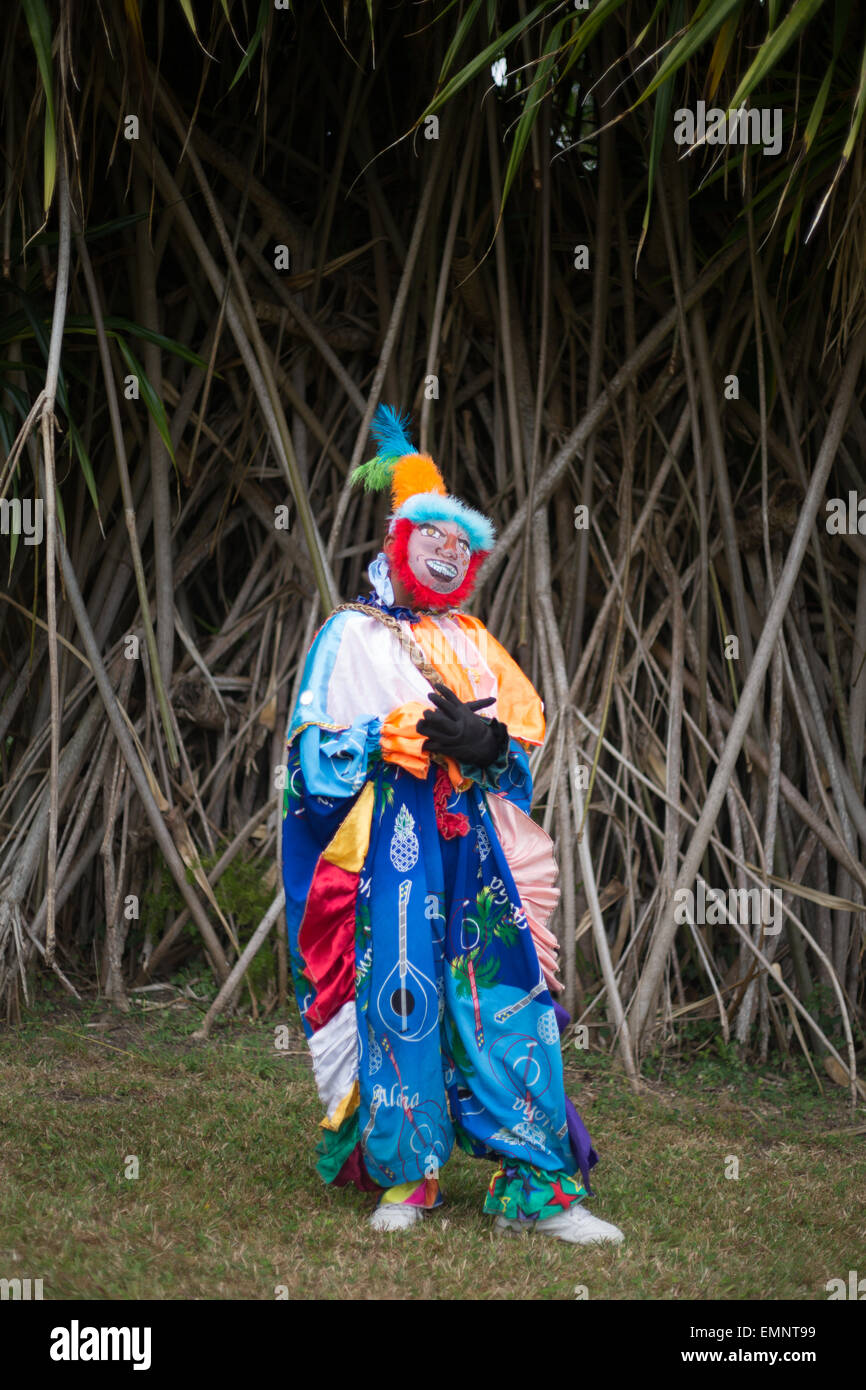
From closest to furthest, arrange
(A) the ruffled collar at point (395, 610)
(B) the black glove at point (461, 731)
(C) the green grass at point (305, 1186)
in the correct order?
(C) the green grass at point (305, 1186), (B) the black glove at point (461, 731), (A) the ruffled collar at point (395, 610)

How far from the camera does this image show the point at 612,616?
11.5ft

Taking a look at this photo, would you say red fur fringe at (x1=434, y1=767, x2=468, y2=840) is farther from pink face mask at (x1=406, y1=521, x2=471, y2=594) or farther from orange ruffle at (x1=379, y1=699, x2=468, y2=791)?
pink face mask at (x1=406, y1=521, x2=471, y2=594)

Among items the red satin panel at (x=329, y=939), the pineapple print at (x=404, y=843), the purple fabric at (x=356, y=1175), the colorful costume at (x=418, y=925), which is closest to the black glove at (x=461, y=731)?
the colorful costume at (x=418, y=925)

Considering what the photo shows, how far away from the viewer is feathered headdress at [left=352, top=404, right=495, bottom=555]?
7.41 ft

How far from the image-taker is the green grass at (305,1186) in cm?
190

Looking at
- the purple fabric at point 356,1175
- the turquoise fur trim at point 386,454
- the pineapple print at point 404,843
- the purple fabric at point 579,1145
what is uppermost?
the turquoise fur trim at point 386,454

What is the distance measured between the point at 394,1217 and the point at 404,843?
58cm

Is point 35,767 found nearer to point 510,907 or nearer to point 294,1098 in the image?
point 294,1098

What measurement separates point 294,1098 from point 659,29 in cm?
244

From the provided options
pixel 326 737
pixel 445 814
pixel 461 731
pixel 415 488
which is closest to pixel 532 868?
pixel 445 814

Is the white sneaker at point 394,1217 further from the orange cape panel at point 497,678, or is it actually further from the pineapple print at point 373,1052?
the orange cape panel at point 497,678

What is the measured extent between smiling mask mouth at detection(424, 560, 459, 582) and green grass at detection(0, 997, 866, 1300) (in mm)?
1033

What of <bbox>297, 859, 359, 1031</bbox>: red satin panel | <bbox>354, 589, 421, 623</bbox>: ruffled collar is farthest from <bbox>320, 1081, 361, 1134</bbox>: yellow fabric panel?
<bbox>354, 589, 421, 623</bbox>: ruffled collar

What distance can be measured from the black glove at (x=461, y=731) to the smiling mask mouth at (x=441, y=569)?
205mm
